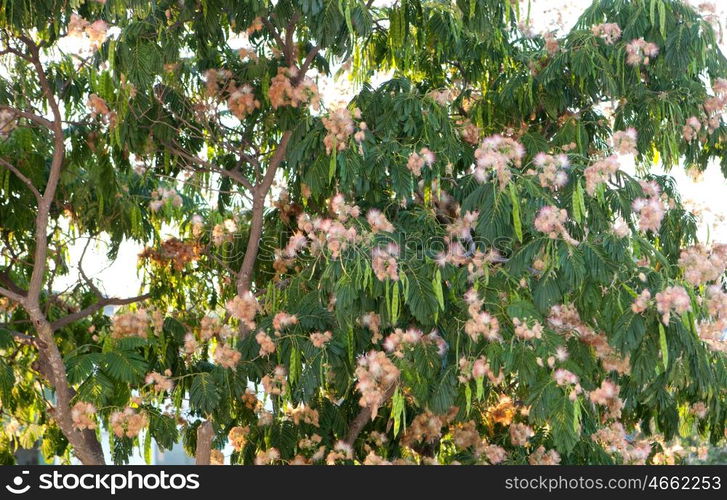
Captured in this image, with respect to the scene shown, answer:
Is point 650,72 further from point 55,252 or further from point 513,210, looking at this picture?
point 55,252

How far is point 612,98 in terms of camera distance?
5359 millimetres

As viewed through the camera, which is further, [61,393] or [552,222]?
[61,393]

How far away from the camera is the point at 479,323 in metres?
4.65

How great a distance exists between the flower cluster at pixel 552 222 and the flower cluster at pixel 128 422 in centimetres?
220

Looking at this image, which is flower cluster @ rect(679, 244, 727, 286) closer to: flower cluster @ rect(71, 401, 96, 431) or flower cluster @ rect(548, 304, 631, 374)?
flower cluster @ rect(548, 304, 631, 374)

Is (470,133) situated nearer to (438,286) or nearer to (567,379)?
(438,286)

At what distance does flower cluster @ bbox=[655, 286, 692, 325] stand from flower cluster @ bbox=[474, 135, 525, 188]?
0.80 metres

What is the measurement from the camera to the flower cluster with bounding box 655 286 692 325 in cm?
444

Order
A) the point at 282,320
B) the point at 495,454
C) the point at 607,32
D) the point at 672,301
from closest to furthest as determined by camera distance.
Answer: the point at 672,301 → the point at 282,320 → the point at 607,32 → the point at 495,454

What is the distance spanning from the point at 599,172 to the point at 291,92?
64.4 inches

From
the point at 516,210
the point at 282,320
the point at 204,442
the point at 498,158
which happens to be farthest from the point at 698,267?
the point at 204,442

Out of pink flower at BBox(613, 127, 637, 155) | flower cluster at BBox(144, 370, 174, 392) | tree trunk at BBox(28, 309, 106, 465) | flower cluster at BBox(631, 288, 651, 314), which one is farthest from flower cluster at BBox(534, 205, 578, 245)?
tree trunk at BBox(28, 309, 106, 465)
